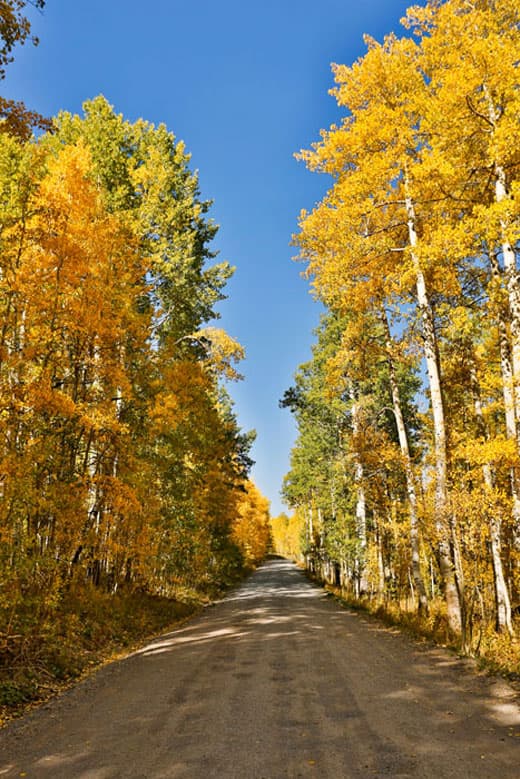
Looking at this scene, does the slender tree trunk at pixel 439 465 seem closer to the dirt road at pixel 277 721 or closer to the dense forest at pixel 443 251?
the dense forest at pixel 443 251

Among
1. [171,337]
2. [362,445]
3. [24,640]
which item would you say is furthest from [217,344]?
[24,640]

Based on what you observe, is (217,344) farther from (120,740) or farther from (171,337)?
(120,740)

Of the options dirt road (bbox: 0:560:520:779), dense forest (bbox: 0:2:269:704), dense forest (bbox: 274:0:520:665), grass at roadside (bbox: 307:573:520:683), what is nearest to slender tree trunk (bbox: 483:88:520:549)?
dense forest (bbox: 274:0:520:665)

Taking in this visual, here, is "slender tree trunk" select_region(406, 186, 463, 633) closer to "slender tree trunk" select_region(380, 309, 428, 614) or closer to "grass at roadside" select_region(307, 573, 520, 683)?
"grass at roadside" select_region(307, 573, 520, 683)

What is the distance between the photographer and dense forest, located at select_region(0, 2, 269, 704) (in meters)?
7.93

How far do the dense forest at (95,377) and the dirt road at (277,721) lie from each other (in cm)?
158

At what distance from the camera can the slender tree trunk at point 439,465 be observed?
31.0 ft

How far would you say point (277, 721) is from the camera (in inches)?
216

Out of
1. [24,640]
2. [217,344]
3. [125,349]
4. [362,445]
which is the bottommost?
[24,640]

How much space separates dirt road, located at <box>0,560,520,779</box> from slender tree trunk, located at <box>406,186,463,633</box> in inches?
51.9

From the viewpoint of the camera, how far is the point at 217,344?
52.5 feet

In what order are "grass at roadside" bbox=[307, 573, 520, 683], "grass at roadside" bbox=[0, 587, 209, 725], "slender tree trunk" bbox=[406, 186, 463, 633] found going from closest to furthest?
"grass at roadside" bbox=[0, 587, 209, 725] < "grass at roadside" bbox=[307, 573, 520, 683] < "slender tree trunk" bbox=[406, 186, 463, 633]

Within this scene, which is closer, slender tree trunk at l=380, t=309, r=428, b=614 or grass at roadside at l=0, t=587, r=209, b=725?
grass at roadside at l=0, t=587, r=209, b=725

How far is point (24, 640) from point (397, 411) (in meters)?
10.2
